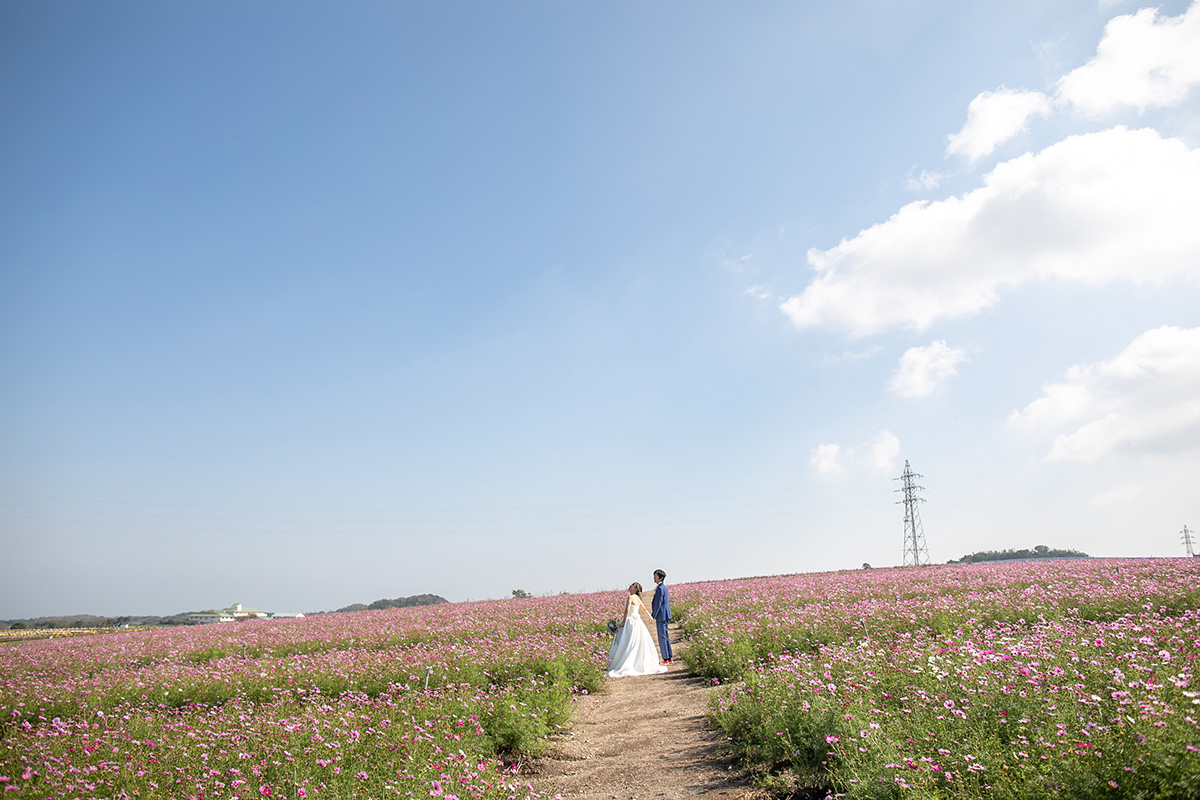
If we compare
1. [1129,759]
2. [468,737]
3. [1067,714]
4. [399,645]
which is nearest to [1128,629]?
[1067,714]

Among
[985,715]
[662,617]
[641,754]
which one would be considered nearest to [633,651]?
[662,617]

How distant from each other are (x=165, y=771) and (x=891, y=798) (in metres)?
6.54

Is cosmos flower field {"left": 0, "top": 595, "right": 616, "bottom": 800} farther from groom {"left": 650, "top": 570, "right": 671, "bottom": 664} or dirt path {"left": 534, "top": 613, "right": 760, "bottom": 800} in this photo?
groom {"left": 650, "top": 570, "right": 671, "bottom": 664}

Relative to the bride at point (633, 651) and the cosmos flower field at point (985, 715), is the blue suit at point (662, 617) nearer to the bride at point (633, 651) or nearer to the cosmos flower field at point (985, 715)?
the bride at point (633, 651)

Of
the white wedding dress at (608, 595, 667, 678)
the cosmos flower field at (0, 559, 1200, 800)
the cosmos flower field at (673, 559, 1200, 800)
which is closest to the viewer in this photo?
the cosmos flower field at (673, 559, 1200, 800)

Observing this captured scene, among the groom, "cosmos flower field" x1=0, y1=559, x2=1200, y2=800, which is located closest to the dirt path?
"cosmos flower field" x1=0, y1=559, x2=1200, y2=800

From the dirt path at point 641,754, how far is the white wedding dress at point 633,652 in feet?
6.96

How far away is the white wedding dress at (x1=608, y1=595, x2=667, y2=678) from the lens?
1361 cm

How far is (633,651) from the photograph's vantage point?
1370cm

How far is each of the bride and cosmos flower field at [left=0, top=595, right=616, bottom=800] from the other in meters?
0.51

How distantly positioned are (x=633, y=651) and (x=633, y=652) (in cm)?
2

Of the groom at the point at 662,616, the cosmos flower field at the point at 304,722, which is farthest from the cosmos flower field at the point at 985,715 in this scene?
the groom at the point at 662,616

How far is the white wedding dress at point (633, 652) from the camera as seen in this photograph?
1361cm

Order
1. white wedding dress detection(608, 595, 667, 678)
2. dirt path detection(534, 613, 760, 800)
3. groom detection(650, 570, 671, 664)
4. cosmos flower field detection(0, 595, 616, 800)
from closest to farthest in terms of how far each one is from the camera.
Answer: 1. cosmos flower field detection(0, 595, 616, 800)
2. dirt path detection(534, 613, 760, 800)
3. white wedding dress detection(608, 595, 667, 678)
4. groom detection(650, 570, 671, 664)
